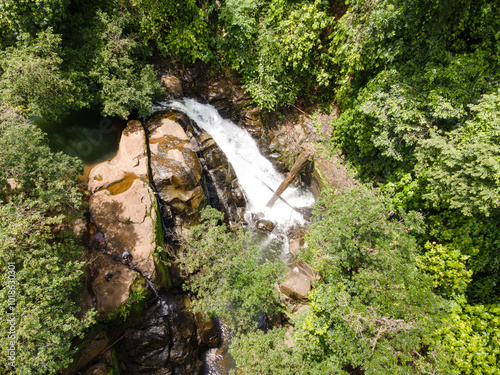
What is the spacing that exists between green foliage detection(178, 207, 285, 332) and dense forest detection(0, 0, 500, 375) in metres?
0.07

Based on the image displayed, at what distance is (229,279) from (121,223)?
14.9ft

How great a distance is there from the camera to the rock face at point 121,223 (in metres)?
7.84

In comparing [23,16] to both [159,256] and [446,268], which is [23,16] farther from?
[446,268]

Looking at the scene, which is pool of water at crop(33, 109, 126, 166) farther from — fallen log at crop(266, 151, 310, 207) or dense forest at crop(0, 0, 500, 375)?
fallen log at crop(266, 151, 310, 207)

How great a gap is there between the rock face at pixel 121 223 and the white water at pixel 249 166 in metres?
4.70

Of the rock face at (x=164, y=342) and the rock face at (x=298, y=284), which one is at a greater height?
the rock face at (x=298, y=284)

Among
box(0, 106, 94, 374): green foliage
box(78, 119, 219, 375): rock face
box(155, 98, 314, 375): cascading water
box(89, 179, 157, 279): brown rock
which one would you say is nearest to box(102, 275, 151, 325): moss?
box(78, 119, 219, 375): rock face

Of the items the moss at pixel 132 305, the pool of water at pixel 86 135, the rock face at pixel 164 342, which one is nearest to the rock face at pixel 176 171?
the pool of water at pixel 86 135

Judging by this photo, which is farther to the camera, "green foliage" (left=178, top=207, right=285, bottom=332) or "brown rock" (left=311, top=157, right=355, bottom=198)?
"brown rock" (left=311, top=157, right=355, bottom=198)

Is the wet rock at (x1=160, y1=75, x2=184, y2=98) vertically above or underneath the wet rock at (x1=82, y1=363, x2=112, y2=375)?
above

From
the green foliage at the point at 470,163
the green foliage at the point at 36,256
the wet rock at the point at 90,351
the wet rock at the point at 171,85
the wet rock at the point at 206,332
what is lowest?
the wet rock at the point at 206,332

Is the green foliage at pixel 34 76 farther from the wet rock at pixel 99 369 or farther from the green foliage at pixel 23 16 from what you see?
the wet rock at pixel 99 369

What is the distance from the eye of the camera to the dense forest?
5906 millimetres

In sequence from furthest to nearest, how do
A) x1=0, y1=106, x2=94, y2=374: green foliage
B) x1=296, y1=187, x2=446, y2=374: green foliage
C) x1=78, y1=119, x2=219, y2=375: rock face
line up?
x1=78, y1=119, x2=219, y2=375: rock face < x1=296, y1=187, x2=446, y2=374: green foliage < x1=0, y1=106, x2=94, y2=374: green foliage
